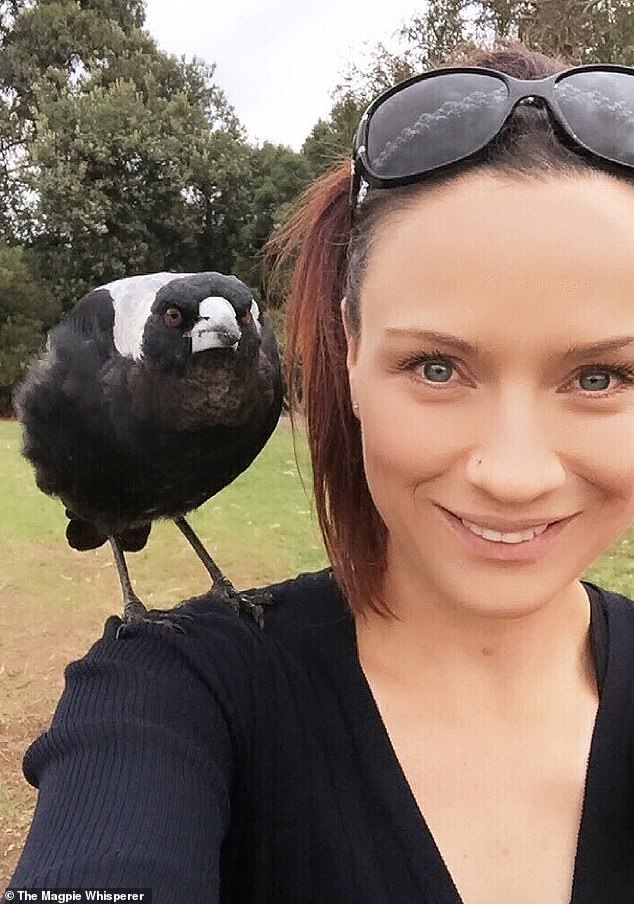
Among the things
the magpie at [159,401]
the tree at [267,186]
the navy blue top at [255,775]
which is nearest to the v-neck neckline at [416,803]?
the navy blue top at [255,775]

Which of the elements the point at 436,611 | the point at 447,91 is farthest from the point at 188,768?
the point at 447,91

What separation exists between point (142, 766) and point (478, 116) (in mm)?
632

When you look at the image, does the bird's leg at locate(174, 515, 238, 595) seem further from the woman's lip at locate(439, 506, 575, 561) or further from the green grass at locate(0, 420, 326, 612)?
the green grass at locate(0, 420, 326, 612)

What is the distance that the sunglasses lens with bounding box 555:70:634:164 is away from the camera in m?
0.83

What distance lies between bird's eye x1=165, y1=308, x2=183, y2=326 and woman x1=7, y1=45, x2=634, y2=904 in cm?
79

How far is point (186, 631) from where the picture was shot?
102 cm

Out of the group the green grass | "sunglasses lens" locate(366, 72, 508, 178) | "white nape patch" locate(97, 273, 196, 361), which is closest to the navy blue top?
"sunglasses lens" locate(366, 72, 508, 178)

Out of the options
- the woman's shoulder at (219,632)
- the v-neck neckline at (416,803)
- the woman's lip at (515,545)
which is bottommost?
the v-neck neckline at (416,803)

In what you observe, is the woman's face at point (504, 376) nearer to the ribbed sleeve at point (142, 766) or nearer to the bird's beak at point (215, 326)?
the ribbed sleeve at point (142, 766)

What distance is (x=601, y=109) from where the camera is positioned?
2.77ft

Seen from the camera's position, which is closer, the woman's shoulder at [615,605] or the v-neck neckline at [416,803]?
the v-neck neckline at [416,803]

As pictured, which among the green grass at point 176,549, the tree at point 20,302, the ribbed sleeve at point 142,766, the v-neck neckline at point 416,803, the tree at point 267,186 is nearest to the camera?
the ribbed sleeve at point 142,766

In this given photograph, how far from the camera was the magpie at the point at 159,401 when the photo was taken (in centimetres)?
178

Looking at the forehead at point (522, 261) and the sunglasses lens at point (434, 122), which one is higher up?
the sunglasses lens at point (434, 122)
